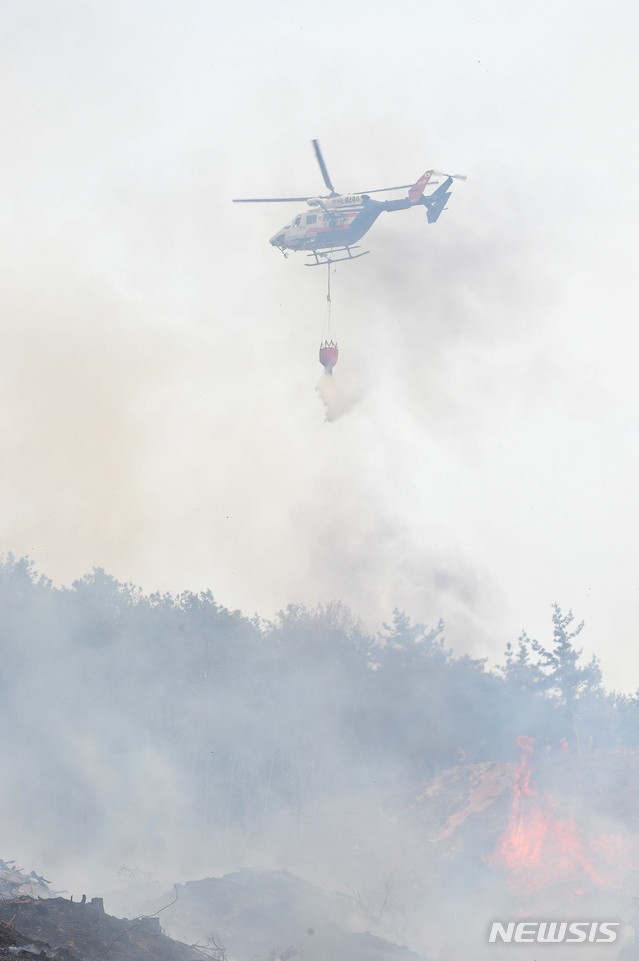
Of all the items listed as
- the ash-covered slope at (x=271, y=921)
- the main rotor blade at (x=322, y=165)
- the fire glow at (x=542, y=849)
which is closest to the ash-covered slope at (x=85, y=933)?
the ash-covered slope at (x=271, y=921)

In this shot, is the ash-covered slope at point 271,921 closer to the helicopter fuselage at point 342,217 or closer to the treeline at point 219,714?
the treeline at point 219,714

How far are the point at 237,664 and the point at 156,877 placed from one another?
→ 57.5 ft

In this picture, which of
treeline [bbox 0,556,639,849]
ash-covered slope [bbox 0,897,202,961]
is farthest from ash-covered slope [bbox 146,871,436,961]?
treeline [bbox 0,556,639,849]

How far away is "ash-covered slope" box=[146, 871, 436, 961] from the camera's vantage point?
32.0 meters

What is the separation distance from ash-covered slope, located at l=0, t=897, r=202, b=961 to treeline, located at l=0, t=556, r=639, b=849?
120 feet

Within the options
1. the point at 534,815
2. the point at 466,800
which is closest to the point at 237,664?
the point at 466,800

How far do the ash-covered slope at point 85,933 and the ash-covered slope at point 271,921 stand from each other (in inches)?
284

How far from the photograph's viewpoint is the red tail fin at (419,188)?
160 ft

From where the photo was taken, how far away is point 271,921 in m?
36.0

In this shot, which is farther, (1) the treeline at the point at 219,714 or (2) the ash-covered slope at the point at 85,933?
(1) the treeline at the point at 219,714

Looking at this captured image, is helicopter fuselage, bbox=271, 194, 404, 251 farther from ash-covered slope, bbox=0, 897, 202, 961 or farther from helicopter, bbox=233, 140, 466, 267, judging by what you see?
ash-covered slope, bbox=0, 897, 202, 961

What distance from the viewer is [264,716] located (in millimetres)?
66938

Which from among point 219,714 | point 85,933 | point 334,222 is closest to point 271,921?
point 85,933

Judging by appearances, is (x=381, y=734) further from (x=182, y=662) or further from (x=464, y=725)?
(x=182, y=662)
